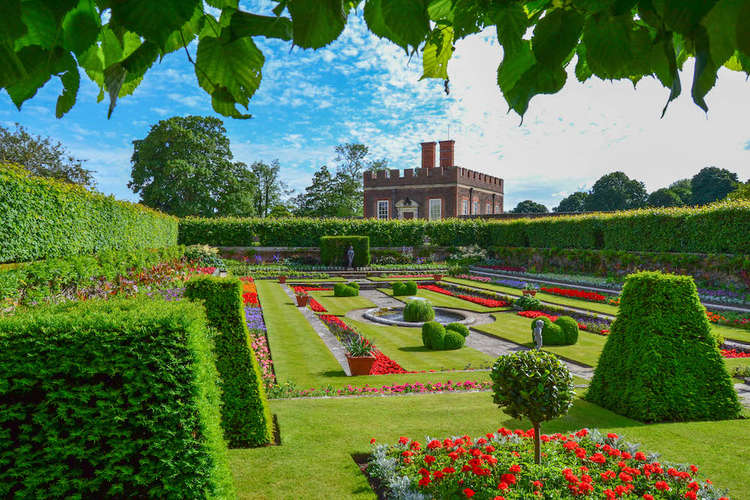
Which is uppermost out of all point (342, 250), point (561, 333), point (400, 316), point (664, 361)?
point (342, 250)

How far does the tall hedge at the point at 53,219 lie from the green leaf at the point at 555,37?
9.55m

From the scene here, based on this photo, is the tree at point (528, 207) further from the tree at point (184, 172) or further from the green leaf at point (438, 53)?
the green leaf at point (438, 53)

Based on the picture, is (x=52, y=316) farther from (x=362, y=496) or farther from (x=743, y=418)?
(x=743, y=418)

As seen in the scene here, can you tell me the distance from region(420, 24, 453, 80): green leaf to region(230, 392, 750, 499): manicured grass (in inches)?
136

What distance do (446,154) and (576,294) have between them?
28.1 m

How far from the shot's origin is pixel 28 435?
299 cm

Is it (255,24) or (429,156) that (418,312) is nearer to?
(255,24)

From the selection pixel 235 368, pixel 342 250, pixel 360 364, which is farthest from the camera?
pixel 342 250

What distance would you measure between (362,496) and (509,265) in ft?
90.3

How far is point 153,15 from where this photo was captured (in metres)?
0.84

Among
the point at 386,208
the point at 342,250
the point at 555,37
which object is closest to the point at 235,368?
the point at 555,37

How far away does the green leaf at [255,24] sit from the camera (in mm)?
1040

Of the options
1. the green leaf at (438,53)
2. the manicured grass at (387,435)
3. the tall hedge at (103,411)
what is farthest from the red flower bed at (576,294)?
the green leaf at (438,53)

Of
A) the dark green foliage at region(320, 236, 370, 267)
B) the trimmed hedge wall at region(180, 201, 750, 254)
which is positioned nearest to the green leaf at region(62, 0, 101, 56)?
the trimmed hedge wall at region(180, 201, 750, 254)
